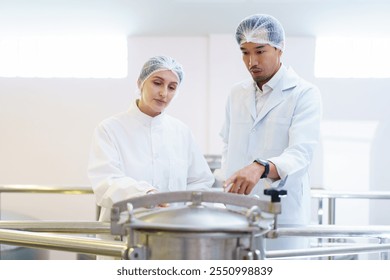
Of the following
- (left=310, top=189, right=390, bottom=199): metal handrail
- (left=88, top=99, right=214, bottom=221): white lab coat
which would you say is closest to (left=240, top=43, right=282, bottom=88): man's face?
(left=88, top=99, right=214, bottom=221): white lab coat

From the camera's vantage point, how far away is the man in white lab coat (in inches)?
73.8

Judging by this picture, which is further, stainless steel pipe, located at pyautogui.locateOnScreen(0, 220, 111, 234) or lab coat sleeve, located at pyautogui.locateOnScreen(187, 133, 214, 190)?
lab coat sleeve, located at pyautogui.locateOnScreen(187, 133, 214, 190)

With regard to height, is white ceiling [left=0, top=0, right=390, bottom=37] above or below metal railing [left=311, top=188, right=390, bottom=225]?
above

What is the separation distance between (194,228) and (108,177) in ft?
2.78

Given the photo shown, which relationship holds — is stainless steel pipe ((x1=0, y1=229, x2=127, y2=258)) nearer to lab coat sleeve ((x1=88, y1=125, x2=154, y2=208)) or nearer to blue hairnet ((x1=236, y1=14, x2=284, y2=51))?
lab coat sleeve ((x1=88, y1=125, x2=154, y2=208))

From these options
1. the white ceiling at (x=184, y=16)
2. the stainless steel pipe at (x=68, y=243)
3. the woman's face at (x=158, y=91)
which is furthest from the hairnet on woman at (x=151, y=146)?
the white ceiling at (x=184, y=16)

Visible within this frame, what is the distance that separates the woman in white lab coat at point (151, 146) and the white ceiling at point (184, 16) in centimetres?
209

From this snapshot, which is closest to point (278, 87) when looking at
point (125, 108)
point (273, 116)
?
point (273, 116)

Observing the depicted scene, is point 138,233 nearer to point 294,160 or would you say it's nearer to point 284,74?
point 294,160

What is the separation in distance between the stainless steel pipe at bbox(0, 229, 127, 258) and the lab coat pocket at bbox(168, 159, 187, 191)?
0.76 metres

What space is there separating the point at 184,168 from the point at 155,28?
251 centimetres

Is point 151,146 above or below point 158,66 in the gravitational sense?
below

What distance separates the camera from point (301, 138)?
183cm

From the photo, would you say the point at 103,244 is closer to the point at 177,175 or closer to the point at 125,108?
the point at 177,175
